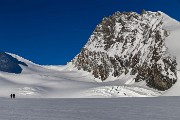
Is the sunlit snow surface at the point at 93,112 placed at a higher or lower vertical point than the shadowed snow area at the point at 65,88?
lower

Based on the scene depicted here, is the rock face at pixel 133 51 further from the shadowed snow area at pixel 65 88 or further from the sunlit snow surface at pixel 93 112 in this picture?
the sunlit snow surface at pixel 93 112

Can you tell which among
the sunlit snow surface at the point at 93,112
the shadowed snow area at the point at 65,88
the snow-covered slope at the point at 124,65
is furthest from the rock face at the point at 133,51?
the sunlit snow surface at the point at 93,112

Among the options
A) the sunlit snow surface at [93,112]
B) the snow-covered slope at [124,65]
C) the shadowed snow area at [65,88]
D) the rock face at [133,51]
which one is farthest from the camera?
the rock face at [133,51]

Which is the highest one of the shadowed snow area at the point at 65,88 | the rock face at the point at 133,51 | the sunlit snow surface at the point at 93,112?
the rock face at the point at 133,51

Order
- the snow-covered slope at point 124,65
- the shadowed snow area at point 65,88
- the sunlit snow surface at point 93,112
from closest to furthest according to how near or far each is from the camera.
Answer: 1. the sunlit snow surface at point 93,112
2. the shadowed snow area at point 65,88
3. the snow-covered slope at point 124,65

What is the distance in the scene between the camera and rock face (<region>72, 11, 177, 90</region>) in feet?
358

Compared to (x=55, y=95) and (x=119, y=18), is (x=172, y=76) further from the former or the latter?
(x=119, y=18)

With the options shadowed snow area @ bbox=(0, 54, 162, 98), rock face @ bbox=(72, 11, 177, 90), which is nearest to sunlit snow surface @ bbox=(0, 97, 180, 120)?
shadowed snow area @ bbox=(0, 54, 162, 98)

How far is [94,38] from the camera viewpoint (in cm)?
19375

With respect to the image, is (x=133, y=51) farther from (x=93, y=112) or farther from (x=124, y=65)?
(x=93, y=112)

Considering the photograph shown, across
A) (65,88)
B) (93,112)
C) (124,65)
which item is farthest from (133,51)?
(93,112)

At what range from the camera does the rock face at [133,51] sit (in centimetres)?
10912

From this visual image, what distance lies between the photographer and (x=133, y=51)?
143125 mm

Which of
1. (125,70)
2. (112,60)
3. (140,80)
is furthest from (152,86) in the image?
(112,60)
